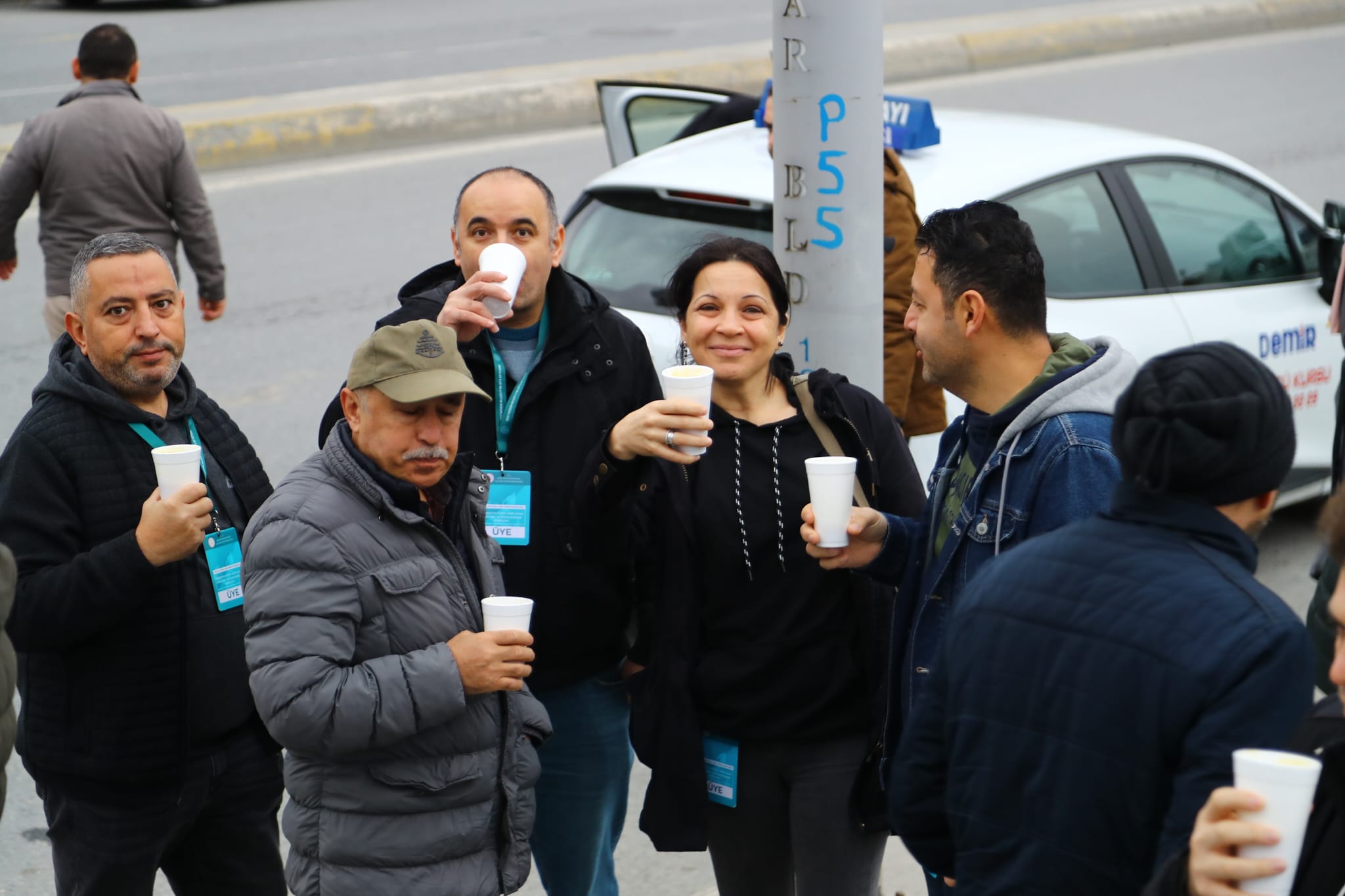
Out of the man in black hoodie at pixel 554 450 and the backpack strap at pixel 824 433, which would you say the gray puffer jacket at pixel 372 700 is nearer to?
the man in black hoodie at pixel 554 450

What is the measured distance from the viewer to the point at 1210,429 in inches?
85.7

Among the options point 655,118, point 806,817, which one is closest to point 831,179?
point 806,817

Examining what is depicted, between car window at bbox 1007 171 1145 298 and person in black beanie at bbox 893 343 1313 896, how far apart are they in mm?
3667

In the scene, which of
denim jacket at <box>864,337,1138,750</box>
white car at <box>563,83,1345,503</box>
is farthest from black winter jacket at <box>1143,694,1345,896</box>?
white car at <box>563,83,1345,503</box>

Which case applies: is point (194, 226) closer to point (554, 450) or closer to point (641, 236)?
point (641, 236)

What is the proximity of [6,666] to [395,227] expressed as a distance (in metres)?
8.62

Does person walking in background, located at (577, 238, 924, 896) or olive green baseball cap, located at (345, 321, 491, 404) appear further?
person walking in background, located at (577, 238, 924, 896)

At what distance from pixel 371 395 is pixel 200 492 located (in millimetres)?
445

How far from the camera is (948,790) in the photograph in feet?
7.98

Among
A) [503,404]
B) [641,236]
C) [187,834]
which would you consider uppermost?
[641,236]

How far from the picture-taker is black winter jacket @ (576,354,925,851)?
335cm

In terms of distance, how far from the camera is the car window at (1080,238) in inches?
232

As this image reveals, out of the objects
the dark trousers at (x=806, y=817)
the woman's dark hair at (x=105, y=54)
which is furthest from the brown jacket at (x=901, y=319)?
the woman's dark hair at (x=105, y=54)

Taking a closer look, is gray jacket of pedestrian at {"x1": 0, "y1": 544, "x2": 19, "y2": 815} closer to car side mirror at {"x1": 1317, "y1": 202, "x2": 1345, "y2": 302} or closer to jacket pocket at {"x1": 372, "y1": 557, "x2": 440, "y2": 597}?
jacket pocket at {"x1": 372, "y1": 557, "x2": 440, "y2": 597}
